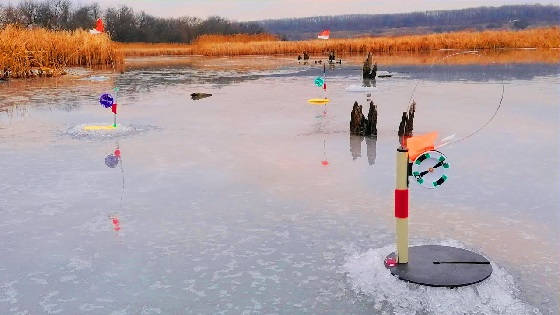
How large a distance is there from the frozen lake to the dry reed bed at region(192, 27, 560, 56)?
29.6 m

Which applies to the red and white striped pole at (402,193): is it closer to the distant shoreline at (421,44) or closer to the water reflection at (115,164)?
the water reflection at (115,164)

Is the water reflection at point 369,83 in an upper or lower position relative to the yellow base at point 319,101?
upper

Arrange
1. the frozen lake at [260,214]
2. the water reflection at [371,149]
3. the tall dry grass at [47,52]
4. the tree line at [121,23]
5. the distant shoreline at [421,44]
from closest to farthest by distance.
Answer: the frozen lake at [260,214], the water reflection at [371,149], the tall dry grass at [47,52], the distant shoreline at [421,44], the tree line at [121,23]

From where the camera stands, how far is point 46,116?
45.9 feet

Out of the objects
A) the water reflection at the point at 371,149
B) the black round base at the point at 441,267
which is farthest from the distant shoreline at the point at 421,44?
the black round base at the point at 441,267

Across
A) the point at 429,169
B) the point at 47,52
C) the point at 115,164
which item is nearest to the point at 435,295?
the point at 429,169

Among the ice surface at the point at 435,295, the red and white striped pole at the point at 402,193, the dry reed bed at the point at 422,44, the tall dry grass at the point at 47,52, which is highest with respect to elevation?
the dry reed bed at the point at 422,44

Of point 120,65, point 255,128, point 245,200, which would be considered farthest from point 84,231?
point 120,65

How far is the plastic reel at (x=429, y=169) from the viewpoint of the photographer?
177 inches

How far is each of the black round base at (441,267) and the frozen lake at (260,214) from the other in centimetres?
7

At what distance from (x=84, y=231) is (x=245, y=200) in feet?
6.07

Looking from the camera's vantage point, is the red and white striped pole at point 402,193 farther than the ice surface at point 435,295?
Yes

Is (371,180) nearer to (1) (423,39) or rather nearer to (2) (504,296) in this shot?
(2) (504,296)

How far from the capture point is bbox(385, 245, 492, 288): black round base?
14.6 ft
